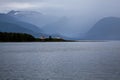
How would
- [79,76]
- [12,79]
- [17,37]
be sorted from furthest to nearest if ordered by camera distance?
1. [17,37]
2. [79,76]
3. [12,79]

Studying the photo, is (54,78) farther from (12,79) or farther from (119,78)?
(119,78)

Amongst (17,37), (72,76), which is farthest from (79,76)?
(17,37)

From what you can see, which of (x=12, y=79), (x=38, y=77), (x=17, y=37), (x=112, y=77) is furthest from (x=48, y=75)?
(x=17, y=37)

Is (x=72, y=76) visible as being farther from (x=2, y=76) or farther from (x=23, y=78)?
(x=2, y=76)

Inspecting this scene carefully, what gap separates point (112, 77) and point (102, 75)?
2127 mm

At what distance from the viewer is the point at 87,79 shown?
34.5 m

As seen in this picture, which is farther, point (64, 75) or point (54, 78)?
point (64, 75)

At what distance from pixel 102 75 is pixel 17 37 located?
538ft

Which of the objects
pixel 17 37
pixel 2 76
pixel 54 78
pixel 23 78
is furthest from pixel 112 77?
pixel 17 37

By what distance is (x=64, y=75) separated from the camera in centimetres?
3797

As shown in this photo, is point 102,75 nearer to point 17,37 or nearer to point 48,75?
point 48,75

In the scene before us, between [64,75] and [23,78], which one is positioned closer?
[23,78]

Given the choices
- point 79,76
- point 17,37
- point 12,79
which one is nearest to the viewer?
point 12,79

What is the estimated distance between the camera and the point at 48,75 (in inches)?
1485
